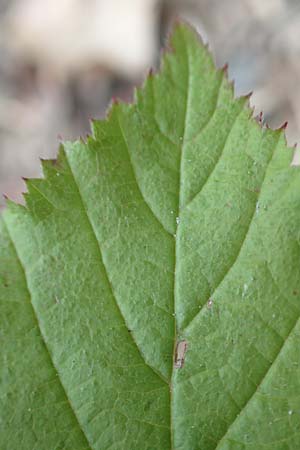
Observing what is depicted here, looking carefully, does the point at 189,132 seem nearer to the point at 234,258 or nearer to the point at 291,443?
the point at 234,258

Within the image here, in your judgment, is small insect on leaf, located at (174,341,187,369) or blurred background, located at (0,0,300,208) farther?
blurred background, located at (0,0,300,208)

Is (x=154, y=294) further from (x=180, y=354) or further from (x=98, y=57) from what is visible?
(x=98, y=57)

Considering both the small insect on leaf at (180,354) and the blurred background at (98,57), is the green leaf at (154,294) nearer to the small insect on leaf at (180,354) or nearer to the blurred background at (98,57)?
the small insect on leaf at (180,354)

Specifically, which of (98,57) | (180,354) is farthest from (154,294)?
(98,57)

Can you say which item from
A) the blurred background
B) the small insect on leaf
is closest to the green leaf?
the small insect on leaf

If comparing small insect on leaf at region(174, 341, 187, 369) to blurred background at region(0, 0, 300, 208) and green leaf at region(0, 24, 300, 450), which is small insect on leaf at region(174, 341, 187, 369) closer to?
green leaf at region(0, 24, 300, 450)

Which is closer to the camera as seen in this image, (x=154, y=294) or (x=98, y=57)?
(x=154, y=294)
